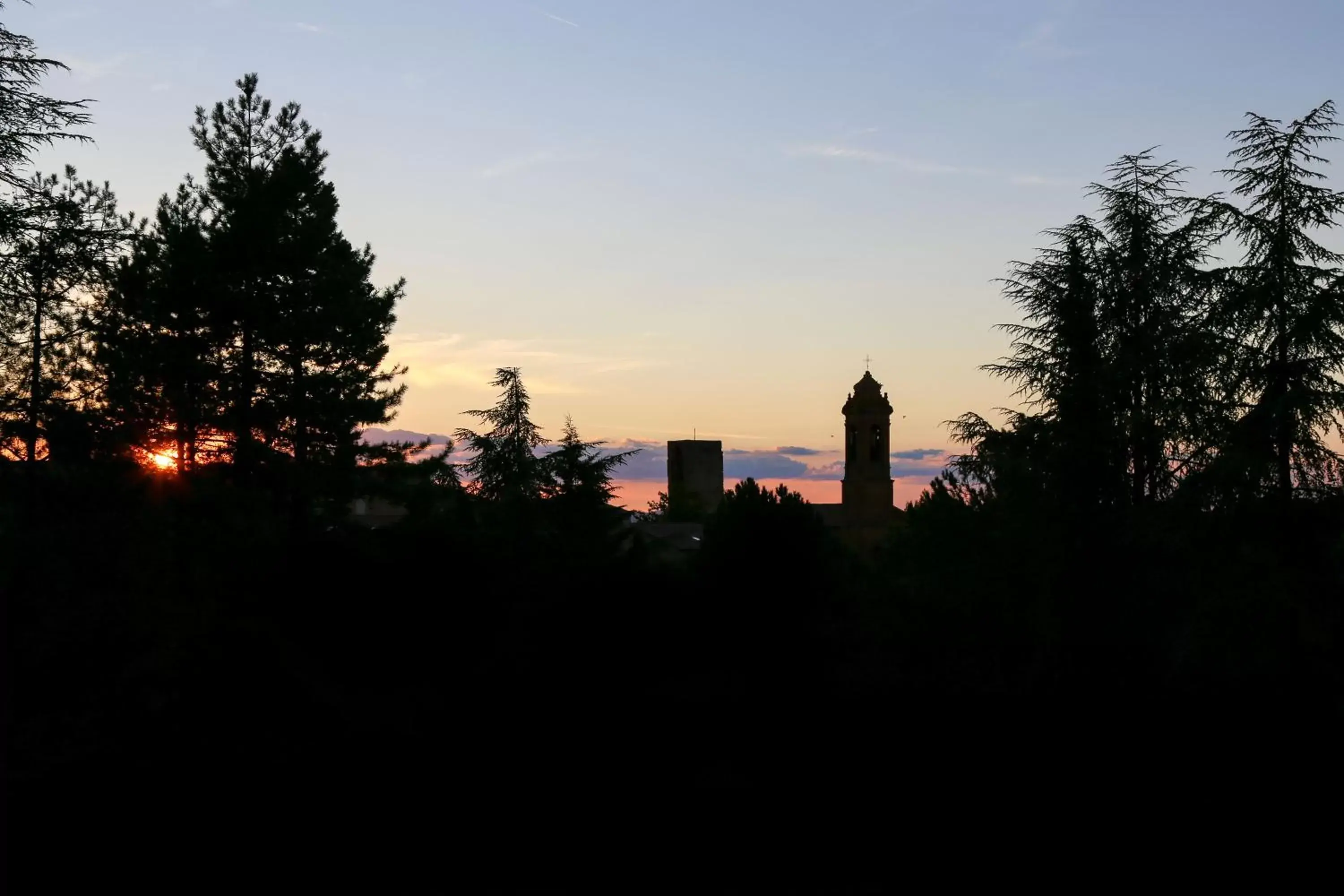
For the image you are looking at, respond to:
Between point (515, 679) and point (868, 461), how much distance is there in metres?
66.6

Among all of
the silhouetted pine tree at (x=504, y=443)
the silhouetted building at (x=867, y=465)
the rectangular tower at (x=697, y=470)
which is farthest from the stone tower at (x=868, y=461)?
the silhouetted pine tree at (x=504, y=443)

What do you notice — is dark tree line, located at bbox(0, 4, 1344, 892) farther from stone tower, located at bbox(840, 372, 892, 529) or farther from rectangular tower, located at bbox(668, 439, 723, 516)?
rectangular tower, located at bbox(668, 439, 723, 516)

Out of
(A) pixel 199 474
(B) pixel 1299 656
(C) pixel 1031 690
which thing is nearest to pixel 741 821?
(C) pixel 1031 690

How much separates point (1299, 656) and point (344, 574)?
1572 centimetres

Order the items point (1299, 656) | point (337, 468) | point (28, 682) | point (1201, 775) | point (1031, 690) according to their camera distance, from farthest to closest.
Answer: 1. point (337, 468)
2. point (1299, 656)
3. point (1031, 690)
4. point (1201, 775)
5. point (28, 682)

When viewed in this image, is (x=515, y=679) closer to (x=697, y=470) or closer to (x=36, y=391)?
(x=36, y=391)

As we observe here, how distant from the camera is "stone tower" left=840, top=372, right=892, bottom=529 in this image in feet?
268

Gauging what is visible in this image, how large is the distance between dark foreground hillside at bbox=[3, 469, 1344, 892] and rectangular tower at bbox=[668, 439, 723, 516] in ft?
246

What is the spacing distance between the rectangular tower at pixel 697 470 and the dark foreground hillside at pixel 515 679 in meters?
75.1

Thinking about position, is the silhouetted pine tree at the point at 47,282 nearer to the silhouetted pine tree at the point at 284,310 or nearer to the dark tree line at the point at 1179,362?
the silhouetted pine tree at the point at 284,310

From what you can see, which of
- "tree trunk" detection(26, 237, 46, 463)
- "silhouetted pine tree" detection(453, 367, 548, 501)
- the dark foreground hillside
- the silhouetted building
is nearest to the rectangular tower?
the silhouetted building

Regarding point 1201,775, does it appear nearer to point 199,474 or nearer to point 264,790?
point 264,790

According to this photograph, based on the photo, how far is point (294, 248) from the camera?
1281 inches

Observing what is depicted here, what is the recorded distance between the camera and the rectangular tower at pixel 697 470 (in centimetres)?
9744
